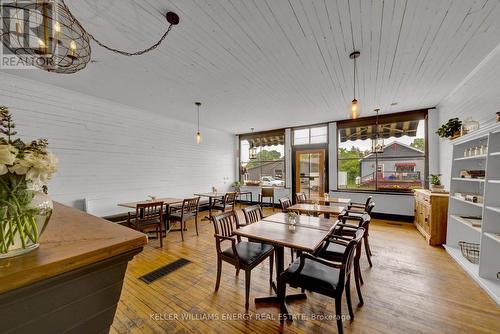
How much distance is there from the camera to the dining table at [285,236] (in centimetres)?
181

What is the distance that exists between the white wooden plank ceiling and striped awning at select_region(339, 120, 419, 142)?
2.97ft

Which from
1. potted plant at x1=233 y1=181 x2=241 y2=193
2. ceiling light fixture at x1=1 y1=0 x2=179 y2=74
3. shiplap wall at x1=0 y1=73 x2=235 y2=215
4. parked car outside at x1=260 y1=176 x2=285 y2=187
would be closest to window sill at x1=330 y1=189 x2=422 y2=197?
parked car outside at x1=260 y1=176 x2=285 y2=187

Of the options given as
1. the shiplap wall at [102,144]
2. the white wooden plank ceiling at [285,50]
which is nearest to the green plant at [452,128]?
the white wooden plank ceiling at [285,50]

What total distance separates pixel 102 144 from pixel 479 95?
6.92 meters

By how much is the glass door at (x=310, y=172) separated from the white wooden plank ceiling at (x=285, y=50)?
8.19 ft

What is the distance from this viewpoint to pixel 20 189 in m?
0.73

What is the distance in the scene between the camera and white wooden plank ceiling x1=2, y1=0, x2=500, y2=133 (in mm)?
1864

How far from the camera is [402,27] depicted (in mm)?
2094

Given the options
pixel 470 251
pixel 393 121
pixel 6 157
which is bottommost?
pixel 470 251

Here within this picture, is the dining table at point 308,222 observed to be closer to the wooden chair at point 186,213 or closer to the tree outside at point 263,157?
the wooden chair at point 186,213

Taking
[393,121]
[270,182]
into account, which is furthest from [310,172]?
[393,121]

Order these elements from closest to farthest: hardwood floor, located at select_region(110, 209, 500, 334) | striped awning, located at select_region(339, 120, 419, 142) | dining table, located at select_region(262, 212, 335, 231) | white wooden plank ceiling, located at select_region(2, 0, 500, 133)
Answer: hardwood floor, located at select_region(110, 209, 500, 334)
white wooden plank ceiling, located at select_region(2, 0, 500, 133)
dining table, located at select_region(262, 212, 335, 231)
striped awning, located at select_region(339, 120, 419, 142)

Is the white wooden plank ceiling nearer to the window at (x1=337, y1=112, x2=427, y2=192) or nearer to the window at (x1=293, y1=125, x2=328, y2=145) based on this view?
the window at (x1=337, y1=112, x2=427, y2=192)

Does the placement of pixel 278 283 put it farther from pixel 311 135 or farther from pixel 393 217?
pixel 311 135
